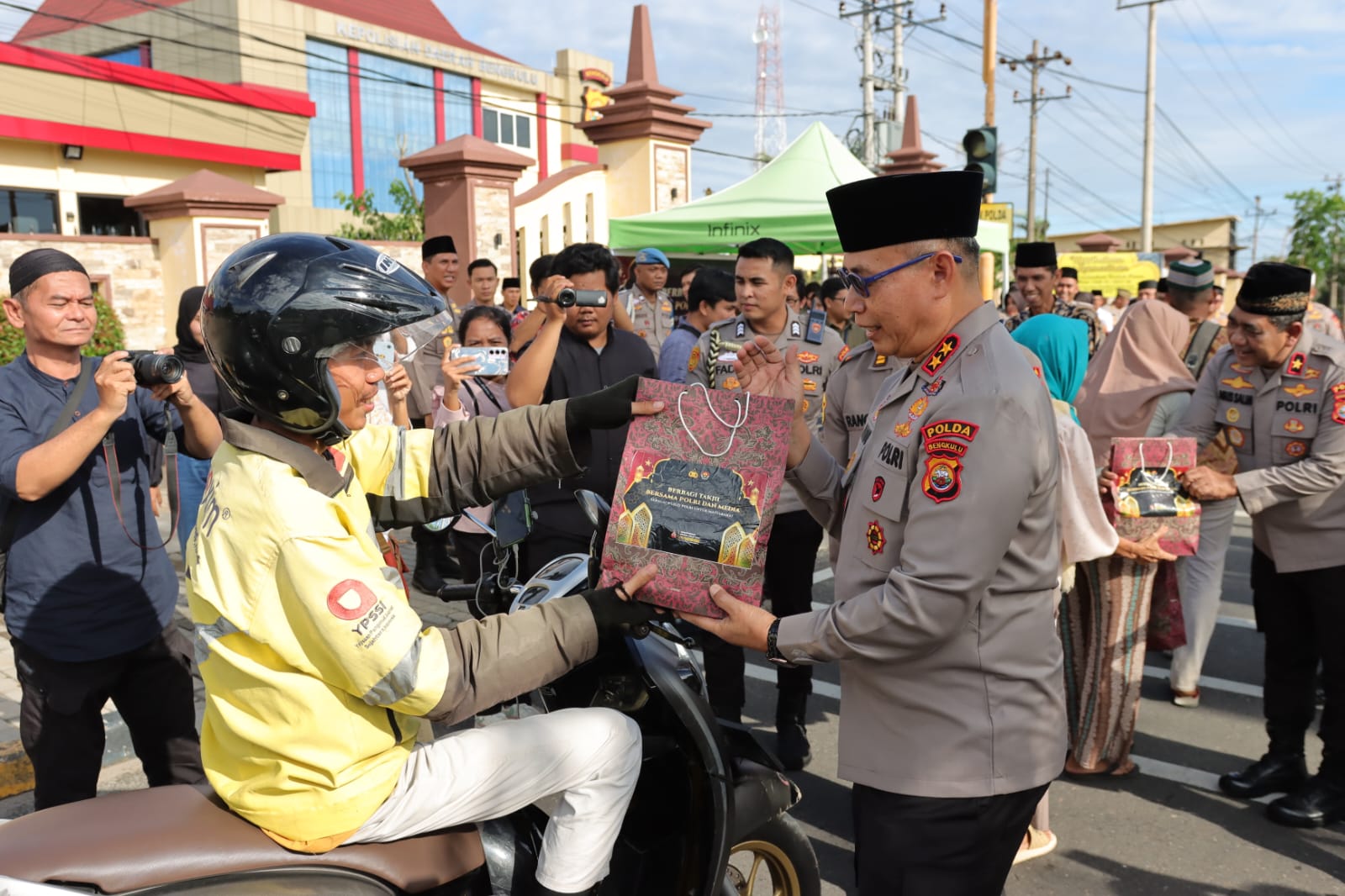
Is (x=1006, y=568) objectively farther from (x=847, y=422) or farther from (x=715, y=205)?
(x=715, y=205)

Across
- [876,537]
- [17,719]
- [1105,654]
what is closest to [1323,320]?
[1105,654]

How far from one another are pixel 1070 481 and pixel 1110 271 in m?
21.8

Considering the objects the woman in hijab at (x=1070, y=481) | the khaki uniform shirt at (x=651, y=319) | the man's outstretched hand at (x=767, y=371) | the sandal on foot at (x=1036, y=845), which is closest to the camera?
the man's outstretched hand at (x=767, y=371)

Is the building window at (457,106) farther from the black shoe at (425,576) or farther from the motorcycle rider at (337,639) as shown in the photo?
the motorcycle rider at (337,639)

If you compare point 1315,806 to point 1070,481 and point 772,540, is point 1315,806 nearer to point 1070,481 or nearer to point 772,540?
point 1070,481

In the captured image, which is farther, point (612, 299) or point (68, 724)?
point (612, 299)

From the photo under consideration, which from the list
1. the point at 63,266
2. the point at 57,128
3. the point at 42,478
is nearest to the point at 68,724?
the point at 42,478

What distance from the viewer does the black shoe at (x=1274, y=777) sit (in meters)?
3.83

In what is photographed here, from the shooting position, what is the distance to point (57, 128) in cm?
1989

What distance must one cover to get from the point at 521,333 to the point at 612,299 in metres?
0.50

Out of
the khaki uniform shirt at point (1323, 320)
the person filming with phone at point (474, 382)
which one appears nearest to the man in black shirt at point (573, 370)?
the person filming with phone at point (474, 382)

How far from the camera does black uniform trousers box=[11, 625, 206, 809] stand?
9.48ft

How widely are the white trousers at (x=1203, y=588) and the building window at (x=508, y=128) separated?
121 feet

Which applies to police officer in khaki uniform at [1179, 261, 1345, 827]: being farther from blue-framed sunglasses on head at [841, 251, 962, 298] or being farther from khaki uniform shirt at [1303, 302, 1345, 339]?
khaki uniform shirt at [1303, 302, 1345, 339]
